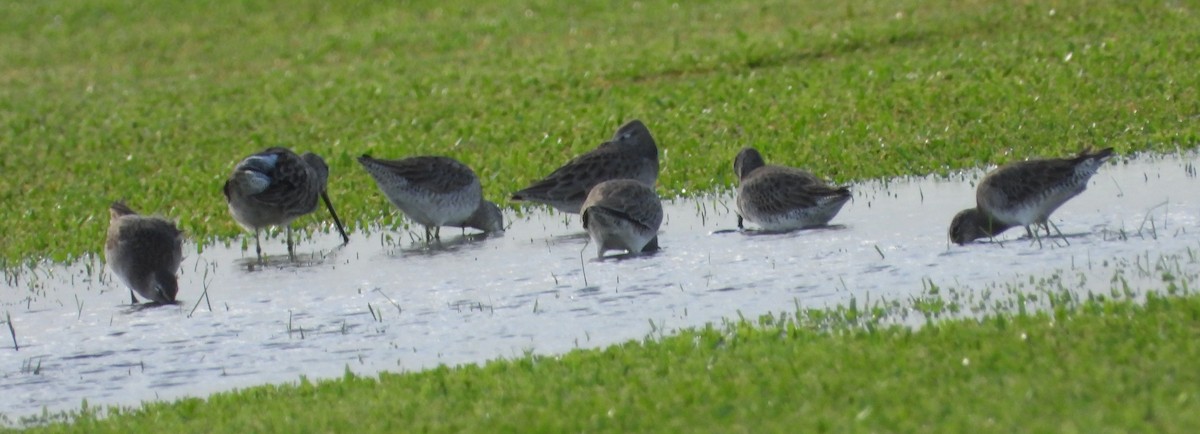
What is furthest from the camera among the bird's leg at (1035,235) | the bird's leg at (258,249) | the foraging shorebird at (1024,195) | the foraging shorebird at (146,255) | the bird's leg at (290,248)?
the bird's leg at (290,248)

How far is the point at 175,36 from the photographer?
38094 millimetres

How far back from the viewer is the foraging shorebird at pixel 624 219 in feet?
43.2

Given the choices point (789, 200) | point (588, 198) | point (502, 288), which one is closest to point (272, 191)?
point (588, 198)

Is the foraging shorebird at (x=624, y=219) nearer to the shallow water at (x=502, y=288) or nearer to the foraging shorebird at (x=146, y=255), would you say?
the shallow water at (x=502, y=288)

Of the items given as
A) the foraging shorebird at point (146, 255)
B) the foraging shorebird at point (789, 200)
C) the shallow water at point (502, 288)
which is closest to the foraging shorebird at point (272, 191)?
the shallow water at point (502, 288)

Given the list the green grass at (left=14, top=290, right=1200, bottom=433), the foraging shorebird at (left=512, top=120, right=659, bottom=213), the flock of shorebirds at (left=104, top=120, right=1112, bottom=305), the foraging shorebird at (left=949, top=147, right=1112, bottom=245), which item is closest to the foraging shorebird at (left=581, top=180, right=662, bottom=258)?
the flock of shorebirds at (left=104, top=120, right=1112, bottom=305)

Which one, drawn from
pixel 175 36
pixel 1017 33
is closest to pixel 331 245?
pixel 1017 33

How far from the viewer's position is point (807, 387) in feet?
25.8

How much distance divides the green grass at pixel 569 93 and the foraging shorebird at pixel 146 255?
7.81ft

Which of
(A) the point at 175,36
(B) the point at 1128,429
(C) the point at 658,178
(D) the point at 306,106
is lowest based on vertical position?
(B) the point at 1128,429

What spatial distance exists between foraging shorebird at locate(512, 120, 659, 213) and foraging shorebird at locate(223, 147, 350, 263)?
1832 millimetres

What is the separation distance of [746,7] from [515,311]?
73.7 feet

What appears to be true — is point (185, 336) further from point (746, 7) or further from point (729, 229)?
point (746, 7)

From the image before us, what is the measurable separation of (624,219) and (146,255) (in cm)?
347
